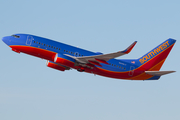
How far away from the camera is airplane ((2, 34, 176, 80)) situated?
47094 mm

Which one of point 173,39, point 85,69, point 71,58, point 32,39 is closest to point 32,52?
point 32,39

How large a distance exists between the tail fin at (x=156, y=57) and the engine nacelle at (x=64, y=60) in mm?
15212

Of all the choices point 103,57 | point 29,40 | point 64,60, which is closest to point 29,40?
point 29,40

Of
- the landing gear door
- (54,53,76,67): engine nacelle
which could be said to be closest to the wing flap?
(54,53,76,67): engine nacelle

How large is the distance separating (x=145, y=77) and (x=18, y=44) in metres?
24.3

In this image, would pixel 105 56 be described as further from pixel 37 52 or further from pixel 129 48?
pixel 37 52

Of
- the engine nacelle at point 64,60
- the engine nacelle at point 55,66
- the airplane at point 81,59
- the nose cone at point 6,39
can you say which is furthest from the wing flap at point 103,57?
the nose cone at point 6,39

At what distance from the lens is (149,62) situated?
56.2 metres

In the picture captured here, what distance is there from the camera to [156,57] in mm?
56938

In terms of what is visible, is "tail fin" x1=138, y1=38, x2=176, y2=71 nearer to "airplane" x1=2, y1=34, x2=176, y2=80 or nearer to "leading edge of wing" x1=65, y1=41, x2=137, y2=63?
"airplane" x1=2, y1=34, x2=176, y2=80

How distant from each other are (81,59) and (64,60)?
279 cm

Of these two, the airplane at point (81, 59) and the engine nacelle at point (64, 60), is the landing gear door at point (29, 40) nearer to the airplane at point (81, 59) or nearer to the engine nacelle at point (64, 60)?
the airplane at point (81, 59)

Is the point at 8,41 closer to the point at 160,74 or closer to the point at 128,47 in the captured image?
the point at 128,47

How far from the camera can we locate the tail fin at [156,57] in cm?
5601
